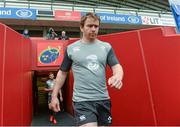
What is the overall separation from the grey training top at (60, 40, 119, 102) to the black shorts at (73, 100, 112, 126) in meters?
0.04

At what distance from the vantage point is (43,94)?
39.9 ft

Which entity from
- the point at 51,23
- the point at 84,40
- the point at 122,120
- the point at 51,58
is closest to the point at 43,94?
the point at 51,58

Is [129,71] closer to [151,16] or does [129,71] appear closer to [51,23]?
[51,23]

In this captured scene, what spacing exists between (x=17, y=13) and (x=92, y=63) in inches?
543

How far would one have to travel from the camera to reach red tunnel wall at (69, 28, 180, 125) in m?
3.03

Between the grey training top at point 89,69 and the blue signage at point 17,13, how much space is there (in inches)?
533

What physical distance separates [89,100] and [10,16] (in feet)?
45.1

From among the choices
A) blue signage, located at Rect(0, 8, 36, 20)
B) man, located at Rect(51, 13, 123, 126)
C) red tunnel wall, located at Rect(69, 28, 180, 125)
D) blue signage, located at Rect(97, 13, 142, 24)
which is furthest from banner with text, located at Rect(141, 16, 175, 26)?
man, located at Rect(51, 13, 123, 126)

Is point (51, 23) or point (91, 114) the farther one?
point (51, 23)

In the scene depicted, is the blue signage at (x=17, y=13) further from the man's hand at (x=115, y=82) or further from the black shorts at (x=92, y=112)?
the man's hand at (x=115, y=82)

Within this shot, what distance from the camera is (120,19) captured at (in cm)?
1664

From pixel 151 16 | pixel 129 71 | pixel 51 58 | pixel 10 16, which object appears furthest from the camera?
pixel 151 16

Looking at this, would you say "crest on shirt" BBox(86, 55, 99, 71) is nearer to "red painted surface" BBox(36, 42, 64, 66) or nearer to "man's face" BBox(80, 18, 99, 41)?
"man's face" BBox(80, 18, 99, 41)

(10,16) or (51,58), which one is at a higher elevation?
(10,16)
